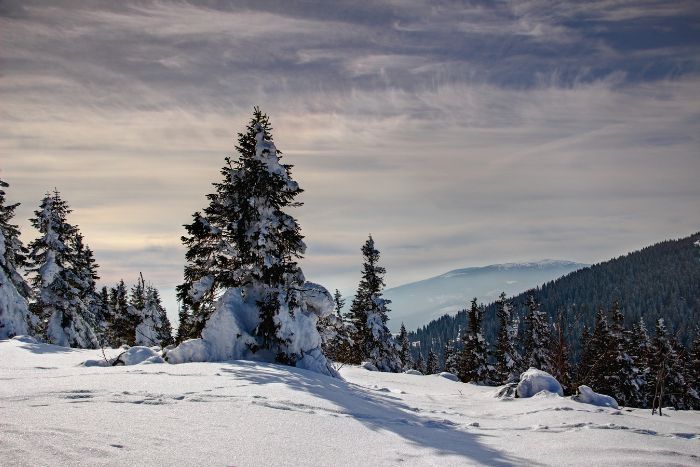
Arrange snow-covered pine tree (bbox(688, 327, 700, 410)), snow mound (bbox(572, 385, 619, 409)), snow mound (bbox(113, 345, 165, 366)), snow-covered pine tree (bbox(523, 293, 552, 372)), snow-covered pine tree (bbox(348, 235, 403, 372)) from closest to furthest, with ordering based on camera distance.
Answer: snow mound (bbox(572, 385, 619, 409)) → snow mound (bbox(113, 345, 165, 366)) → snow-covered pine tree (bbox(348, 235, 403, 372)) → snow-covered pine tree (bbox(523, 293, 552, 372)) → snow-covered pine tree (bbox(688, 327, 700, 410))

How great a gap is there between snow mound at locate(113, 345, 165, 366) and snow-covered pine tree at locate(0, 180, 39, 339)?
12301 millimetres

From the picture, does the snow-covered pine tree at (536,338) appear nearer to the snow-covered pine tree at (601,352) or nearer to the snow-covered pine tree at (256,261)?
the snow-covered pine tree at (601,352)

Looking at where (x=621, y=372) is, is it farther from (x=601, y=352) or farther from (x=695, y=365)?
(x=695, y=365)

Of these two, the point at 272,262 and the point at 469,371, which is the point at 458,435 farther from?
the point at 469,371

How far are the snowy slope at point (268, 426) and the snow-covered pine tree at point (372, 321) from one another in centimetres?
2450

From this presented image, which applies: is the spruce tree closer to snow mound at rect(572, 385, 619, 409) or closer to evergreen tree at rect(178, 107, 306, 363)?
evergreen tree at rect(178, 107, 306, 363)

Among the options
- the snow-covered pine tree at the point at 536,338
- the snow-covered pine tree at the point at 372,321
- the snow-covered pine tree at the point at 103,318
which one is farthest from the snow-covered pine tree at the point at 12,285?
the snow-covered pine tree at the point at 536,338

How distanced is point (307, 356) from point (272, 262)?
384 cm

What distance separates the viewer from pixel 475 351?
39.9 meters

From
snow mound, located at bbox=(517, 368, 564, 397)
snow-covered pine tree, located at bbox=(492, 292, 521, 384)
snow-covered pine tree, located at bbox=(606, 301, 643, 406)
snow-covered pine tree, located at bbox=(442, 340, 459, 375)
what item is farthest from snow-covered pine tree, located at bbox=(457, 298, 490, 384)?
snow mound, located at bbox=(517, 368, 564, 397)

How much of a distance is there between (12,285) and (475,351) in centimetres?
3546

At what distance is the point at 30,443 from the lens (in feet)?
13.6

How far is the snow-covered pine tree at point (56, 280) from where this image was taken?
93.1 ft

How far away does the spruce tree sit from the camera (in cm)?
2142
